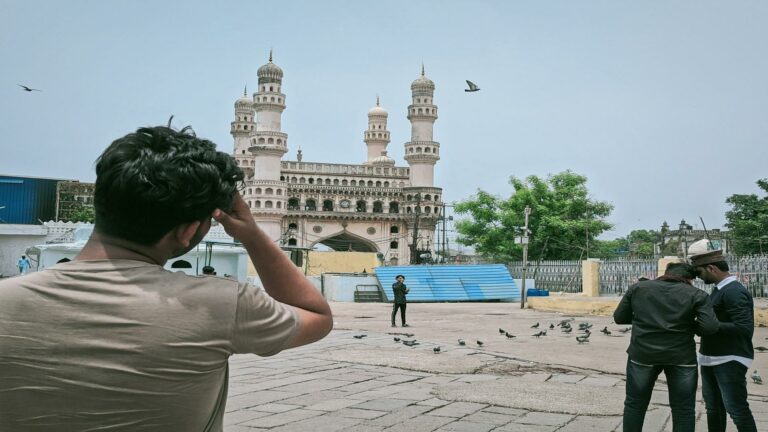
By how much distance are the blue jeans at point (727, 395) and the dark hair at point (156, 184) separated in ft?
11.3

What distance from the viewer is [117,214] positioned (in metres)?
1.46

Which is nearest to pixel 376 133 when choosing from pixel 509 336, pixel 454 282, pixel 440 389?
pixel 454 282

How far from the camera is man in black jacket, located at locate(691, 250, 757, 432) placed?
391cm

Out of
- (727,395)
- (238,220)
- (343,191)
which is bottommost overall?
(727,395)

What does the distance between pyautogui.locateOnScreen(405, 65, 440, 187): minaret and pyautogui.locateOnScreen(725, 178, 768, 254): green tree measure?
84.4ft

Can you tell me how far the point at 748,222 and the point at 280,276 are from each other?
30.5m

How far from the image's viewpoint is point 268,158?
50688 mm

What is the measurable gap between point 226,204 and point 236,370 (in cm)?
606

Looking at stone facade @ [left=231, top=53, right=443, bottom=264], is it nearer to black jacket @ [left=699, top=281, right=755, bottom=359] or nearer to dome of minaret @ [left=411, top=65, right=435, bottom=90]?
dome of minaret @ [left=411, top=65, right=435, bottom=90]

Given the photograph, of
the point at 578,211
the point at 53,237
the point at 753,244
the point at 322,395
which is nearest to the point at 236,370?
the point at 322,395

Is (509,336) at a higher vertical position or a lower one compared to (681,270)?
lower

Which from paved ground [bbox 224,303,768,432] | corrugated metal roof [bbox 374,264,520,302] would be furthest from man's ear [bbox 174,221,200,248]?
corrugated metal roof [bbox 374,264,520,302]

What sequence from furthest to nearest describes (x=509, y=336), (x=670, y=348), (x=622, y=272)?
(x=622, y=272) < (x=509, y=336) < (x=670, y=348)

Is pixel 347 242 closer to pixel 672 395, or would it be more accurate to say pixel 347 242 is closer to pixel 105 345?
pixel 672 395
